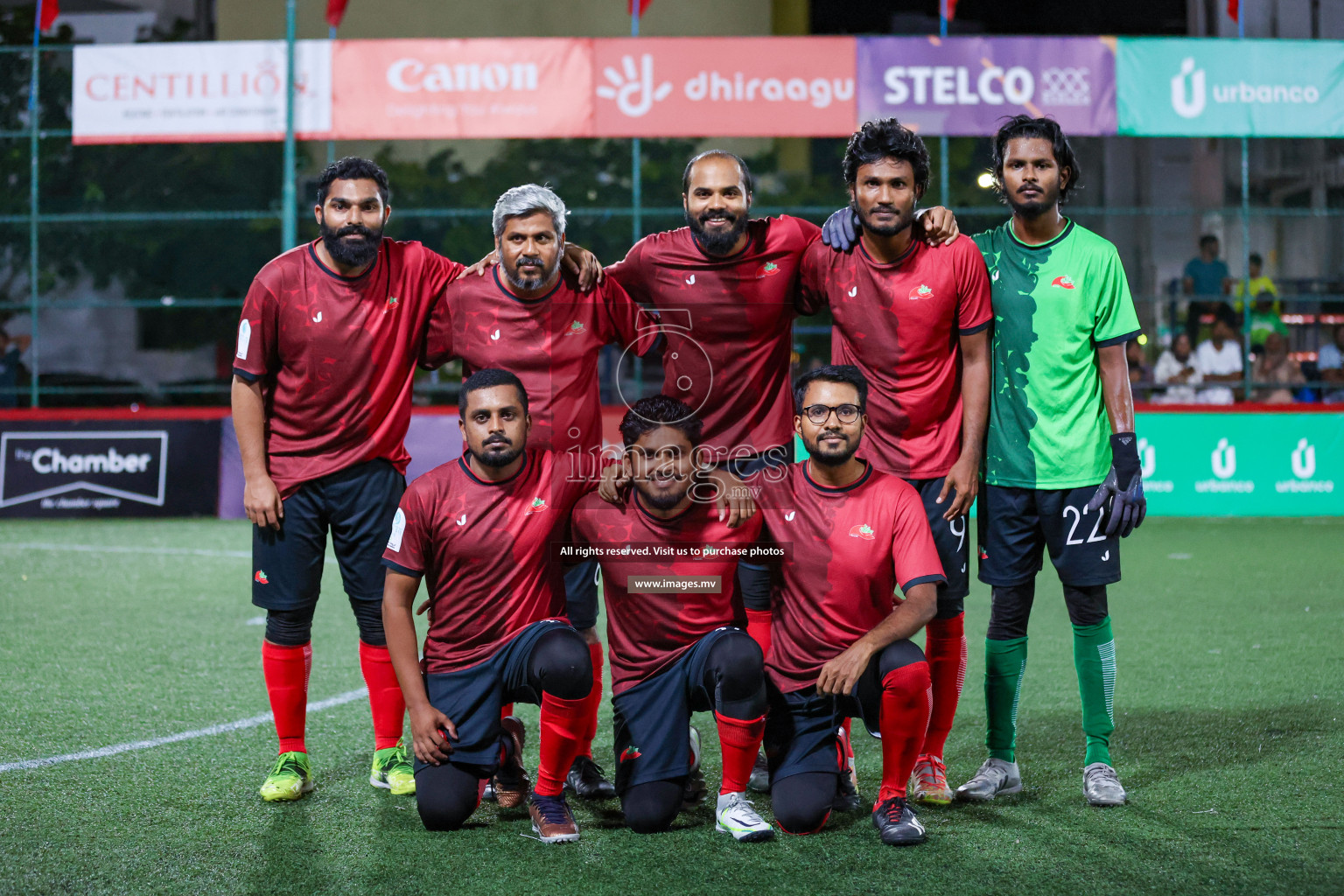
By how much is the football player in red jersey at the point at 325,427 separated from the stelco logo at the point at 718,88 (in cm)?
884

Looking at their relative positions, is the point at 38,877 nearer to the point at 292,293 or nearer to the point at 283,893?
the point at 283,893

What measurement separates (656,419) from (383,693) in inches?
54.6

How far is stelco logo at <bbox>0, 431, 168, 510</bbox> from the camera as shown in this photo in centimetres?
1116

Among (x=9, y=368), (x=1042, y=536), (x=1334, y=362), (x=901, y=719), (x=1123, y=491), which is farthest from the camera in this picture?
(x=9, y=368)

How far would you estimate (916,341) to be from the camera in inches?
146

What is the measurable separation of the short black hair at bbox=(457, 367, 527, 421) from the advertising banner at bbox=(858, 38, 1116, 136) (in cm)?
971

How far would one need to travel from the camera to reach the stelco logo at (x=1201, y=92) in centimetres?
1233

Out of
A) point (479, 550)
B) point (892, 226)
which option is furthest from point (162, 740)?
point (892, 226)

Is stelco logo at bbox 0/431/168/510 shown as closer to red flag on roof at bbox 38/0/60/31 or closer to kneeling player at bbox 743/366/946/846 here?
red flag on roof at bbox 38/0/60/31

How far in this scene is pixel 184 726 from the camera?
452cm

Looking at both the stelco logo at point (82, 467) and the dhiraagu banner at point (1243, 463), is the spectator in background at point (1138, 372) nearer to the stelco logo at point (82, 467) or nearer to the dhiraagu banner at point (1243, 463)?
the dhiraagu banner at point (1243, 463)

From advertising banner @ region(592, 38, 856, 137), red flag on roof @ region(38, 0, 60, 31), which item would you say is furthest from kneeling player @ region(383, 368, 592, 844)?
red flag on roof @ region(38, 0, 60, 31)

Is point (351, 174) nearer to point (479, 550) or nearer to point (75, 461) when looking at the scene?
point (479, 550)

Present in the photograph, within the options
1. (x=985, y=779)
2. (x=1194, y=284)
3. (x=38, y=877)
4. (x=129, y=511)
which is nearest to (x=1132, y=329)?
(x=985, y=779)
